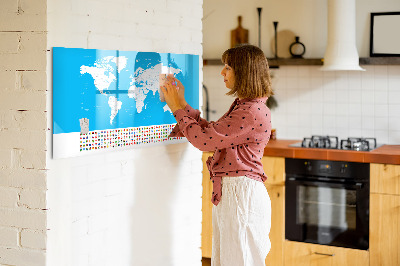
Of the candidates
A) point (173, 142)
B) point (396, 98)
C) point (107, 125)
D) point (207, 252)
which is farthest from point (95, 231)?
point (396, 98)

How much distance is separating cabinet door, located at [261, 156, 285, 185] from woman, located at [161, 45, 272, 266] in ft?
4.99

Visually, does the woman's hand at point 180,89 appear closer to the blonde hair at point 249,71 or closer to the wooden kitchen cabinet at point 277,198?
the blonde hair at point 249,71

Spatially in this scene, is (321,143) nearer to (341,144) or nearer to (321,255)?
(341,144)

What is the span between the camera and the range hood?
4.45m

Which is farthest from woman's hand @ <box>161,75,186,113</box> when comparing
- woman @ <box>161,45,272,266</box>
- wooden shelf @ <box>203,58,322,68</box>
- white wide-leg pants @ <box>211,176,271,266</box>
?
wooden shelf @ <box>203,58,322,68</box>

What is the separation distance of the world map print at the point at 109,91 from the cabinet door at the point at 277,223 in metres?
1.55

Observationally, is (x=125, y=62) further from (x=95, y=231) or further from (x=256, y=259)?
(x=256, y=259)

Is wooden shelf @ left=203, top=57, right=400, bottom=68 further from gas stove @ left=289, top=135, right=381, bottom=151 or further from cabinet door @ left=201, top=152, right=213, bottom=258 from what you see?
cabinet door @ left=201, top=152, right=213, bottom=258

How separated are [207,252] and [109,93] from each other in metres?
2.55

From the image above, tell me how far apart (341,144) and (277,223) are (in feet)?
2.45

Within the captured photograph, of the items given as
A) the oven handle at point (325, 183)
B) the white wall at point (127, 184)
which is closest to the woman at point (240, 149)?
the white wall at point (127, 184)

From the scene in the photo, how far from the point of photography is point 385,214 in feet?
13.3

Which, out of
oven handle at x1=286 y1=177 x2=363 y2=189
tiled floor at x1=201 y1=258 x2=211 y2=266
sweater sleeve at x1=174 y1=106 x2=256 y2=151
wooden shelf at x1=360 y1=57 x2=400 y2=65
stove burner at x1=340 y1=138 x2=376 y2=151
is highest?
wooden shelf at x1=360 y1=57 x2=400 y2=65

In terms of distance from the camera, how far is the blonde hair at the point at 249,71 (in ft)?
A: 8.89
